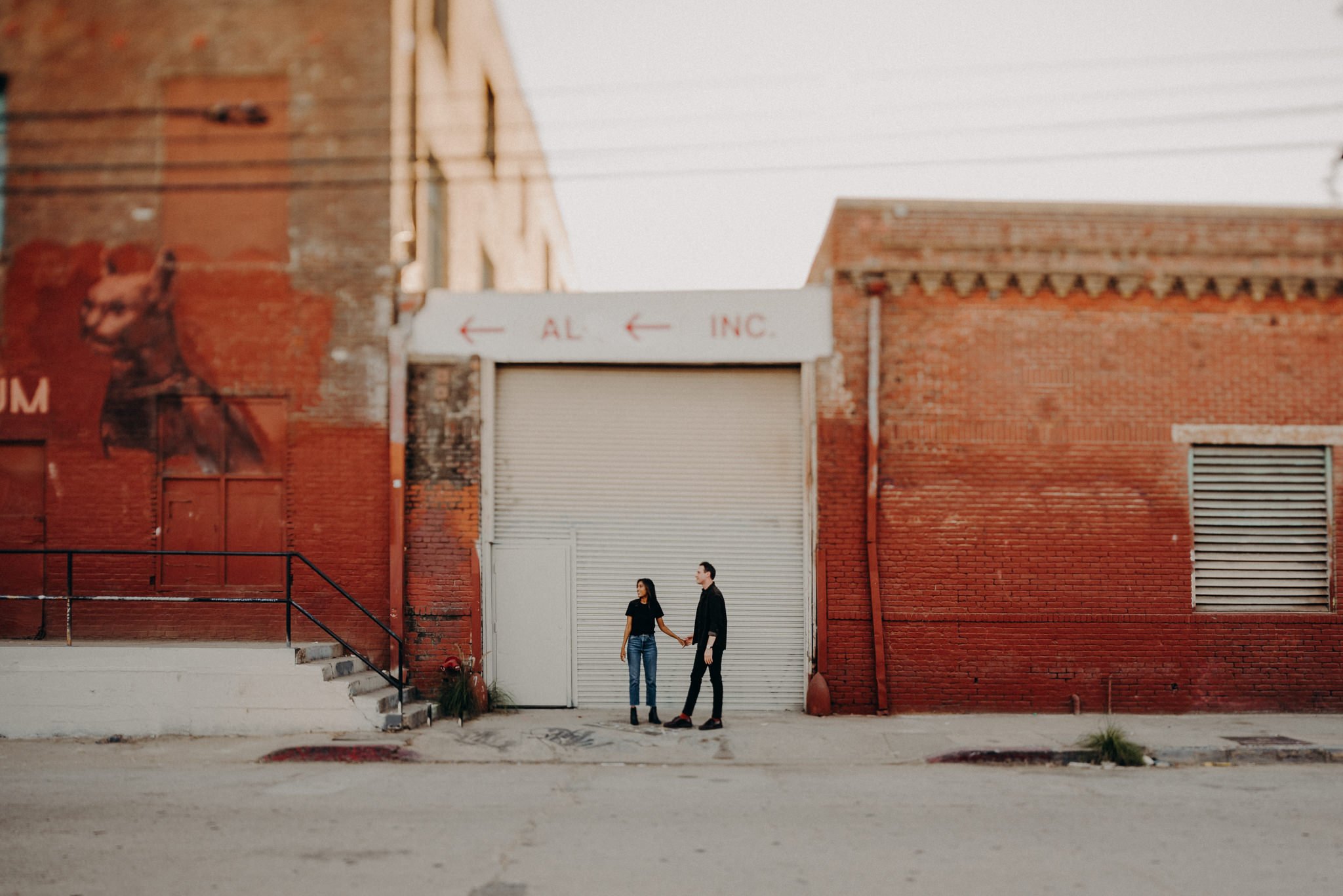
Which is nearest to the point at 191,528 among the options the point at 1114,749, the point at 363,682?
the point at 363,682

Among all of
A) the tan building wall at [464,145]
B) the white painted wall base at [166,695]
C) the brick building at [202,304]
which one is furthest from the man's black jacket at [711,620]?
the tan building wall at [464,145]

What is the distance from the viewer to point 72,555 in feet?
42.1

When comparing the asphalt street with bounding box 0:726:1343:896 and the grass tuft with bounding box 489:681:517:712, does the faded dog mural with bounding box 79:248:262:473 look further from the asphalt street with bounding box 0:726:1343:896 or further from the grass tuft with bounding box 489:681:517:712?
the asphalt street with bounding box 0:726:1343:896

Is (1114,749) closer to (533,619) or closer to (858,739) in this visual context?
(858,739)

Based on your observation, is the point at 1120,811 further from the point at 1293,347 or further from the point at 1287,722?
the point at 1293,347

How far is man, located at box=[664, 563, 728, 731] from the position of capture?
1186 cm

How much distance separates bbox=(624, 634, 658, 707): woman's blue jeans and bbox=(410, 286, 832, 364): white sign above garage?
3.41 m

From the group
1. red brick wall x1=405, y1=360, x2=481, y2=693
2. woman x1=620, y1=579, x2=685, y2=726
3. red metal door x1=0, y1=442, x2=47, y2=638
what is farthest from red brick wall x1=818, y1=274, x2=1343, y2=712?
red metal door x1=0, y1=442, x2=47, y2=638

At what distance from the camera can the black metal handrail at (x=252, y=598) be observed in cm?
1153

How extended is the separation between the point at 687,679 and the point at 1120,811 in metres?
5.97

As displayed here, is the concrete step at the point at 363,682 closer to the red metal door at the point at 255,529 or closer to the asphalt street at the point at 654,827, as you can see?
the asphalt street at the point at 654,827

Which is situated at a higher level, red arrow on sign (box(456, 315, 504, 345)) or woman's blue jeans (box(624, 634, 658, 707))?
red arrow on sign (box(456, 315, 504, 345))

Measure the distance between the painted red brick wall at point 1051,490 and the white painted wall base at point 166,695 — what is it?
5837 millimetres

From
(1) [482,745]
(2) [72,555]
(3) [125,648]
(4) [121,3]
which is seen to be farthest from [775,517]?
(4) [121,3]
